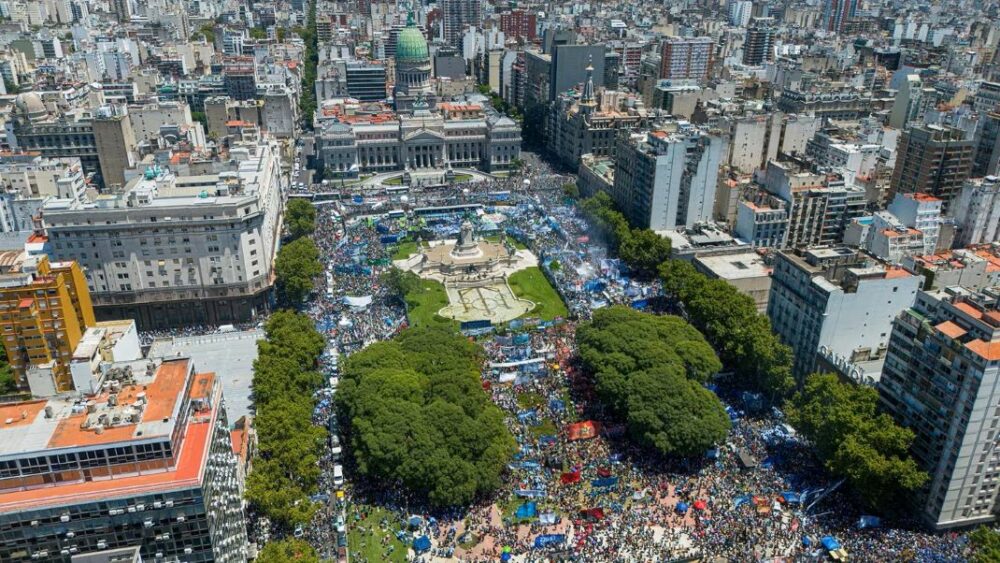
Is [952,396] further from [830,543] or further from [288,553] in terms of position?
[288,553]

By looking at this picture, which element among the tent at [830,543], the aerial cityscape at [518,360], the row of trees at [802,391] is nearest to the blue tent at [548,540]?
the aerial cityscape at [518,360]

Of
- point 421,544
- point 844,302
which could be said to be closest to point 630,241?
point 844,302

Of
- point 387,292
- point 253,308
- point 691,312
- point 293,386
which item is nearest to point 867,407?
point 691,312

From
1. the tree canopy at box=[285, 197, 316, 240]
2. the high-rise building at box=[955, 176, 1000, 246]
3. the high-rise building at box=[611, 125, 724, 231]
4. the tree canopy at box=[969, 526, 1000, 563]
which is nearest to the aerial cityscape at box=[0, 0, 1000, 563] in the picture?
the tree canopy at box=[969, 526, 1000, 563]

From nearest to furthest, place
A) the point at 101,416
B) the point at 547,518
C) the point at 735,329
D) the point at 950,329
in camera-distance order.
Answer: the point at 101,416
the point at 950,329
the point at 547,518
the point at 735,329

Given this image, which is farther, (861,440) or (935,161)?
(935,161)

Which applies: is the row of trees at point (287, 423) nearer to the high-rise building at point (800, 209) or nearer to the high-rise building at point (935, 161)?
the high-rise building at point (800, 209)
